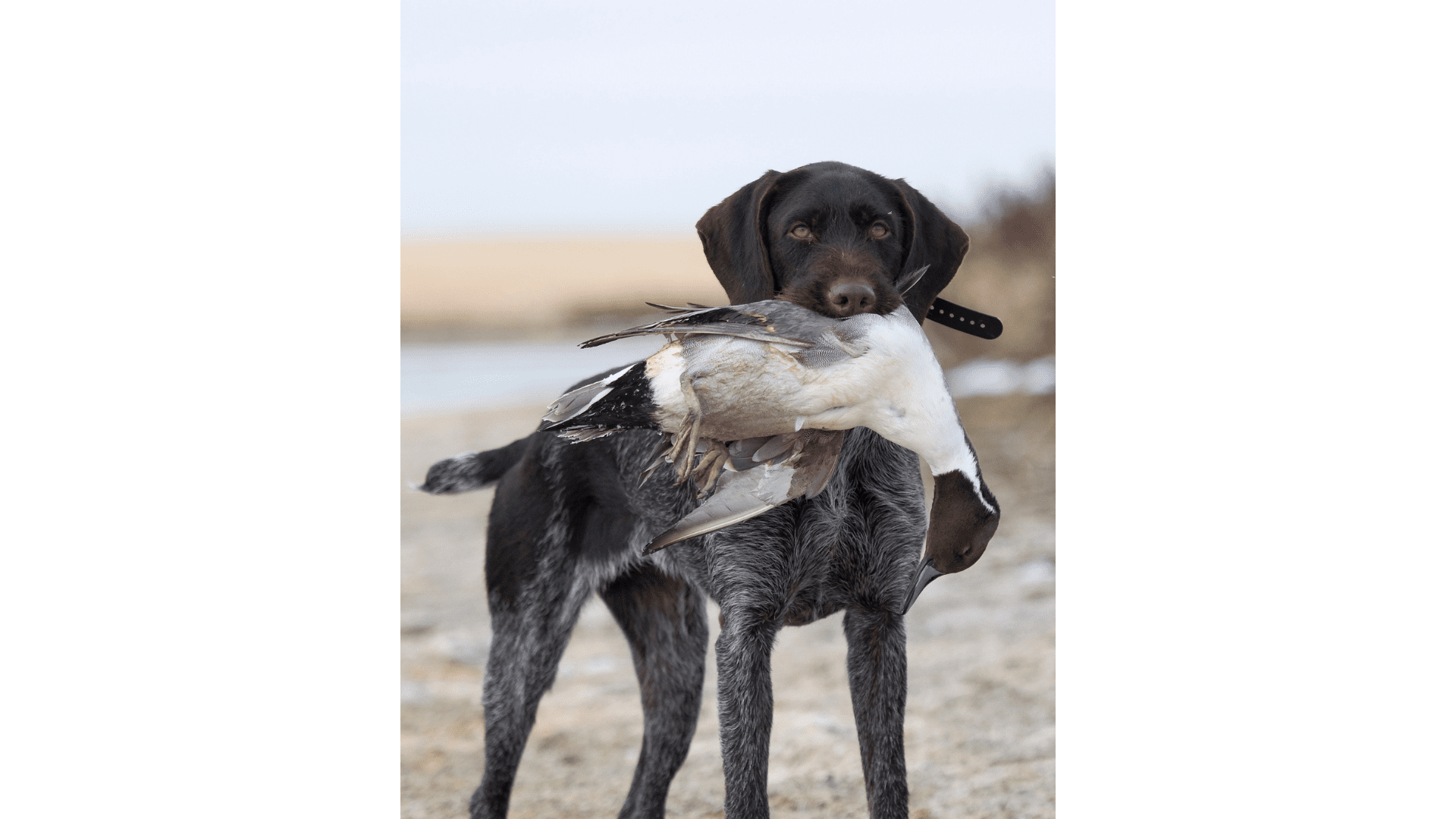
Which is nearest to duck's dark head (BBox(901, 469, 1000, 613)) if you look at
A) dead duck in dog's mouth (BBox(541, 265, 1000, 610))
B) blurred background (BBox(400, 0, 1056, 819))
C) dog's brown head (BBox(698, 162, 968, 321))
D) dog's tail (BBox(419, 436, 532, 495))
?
dead duck in dog's mouth (BBox(541, 265, 1000, 610))

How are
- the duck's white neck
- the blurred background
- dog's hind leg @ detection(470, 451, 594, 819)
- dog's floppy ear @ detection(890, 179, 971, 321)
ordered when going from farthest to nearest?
the blurred background < dog's hind leg @ detection(470, 451, 594, 819) < dog's floppy ear @ detection(890, 179, 971, 321) < the duck's white neck

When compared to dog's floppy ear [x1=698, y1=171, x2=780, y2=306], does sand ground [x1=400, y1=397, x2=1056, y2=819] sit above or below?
below

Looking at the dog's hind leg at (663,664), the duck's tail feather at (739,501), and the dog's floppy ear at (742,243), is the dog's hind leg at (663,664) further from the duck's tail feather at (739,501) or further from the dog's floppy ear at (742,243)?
the dog's floppy ear at (742,243)

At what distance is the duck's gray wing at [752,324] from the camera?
3285 mm

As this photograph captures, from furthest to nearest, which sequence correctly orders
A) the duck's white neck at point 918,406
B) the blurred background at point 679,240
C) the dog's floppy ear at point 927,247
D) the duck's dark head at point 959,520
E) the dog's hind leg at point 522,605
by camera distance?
the blurred background at point 679,240 < the dog's hind leg at point 522,605 < the dog's floppy ear at point 927,247 < the duck's dark head at point 959,520 < the duck's white neck at point 918,406

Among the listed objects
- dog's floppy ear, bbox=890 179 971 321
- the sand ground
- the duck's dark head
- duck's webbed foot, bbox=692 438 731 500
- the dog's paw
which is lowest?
the sand ground

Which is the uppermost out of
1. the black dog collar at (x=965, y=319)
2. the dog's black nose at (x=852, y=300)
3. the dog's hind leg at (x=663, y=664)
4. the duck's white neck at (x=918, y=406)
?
the dog's black nose at (x=852, y=300)

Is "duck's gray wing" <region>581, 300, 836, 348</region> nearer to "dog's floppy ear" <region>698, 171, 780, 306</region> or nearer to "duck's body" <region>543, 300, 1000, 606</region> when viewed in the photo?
"duck's body" <region>543, 300, 1000, 606</region>

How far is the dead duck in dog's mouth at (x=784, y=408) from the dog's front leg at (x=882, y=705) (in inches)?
15.0

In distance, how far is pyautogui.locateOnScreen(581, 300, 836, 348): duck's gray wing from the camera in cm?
329

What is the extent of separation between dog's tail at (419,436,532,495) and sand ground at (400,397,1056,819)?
2.30 feet

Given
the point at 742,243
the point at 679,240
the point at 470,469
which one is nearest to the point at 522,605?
the point at 470,469

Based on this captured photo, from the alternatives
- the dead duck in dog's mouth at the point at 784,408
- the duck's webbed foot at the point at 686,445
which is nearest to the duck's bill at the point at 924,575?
the dead duck in dog's mouth at the point at 784,408

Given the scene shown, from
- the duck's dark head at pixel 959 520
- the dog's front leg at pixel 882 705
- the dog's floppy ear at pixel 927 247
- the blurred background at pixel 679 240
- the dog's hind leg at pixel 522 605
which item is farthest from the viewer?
the blurred background at pixel 679 240
